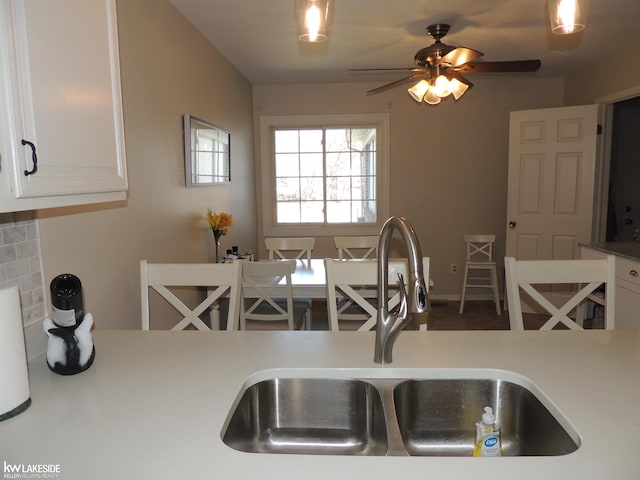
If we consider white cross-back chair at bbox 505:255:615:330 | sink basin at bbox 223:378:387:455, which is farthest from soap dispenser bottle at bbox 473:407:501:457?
white cross-back chair at bbox 505:255:615:330

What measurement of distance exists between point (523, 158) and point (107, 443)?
455cm

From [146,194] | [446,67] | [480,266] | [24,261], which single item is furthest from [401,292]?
[480,266]

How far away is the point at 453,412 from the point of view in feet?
3.73

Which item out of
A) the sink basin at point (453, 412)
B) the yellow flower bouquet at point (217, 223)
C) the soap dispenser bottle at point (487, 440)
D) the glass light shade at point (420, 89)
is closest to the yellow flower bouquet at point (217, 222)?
the yellow flower bouquet at point (217, 223)

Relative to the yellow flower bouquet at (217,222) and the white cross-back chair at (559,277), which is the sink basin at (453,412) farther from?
the yellow flower bouquet at (217,222)

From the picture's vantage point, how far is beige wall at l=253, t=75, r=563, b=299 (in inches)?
191

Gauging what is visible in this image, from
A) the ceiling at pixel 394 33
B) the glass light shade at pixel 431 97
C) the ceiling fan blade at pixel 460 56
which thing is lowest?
the glass light shade at pixel 431 97

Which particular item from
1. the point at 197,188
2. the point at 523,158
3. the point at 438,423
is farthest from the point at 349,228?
the point at 438,423

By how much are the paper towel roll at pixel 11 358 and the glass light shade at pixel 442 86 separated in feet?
8.95

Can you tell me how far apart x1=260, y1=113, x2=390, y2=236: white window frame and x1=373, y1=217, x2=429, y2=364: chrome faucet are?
12.9 feet

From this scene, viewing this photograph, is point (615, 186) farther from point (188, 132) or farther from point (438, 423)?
point (438, 423)

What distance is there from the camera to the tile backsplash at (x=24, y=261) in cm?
125

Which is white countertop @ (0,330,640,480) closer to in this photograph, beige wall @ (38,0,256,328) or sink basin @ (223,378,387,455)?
sink basin @ (223,378,387,455)

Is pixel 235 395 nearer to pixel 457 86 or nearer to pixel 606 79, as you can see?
pixel 457 86
